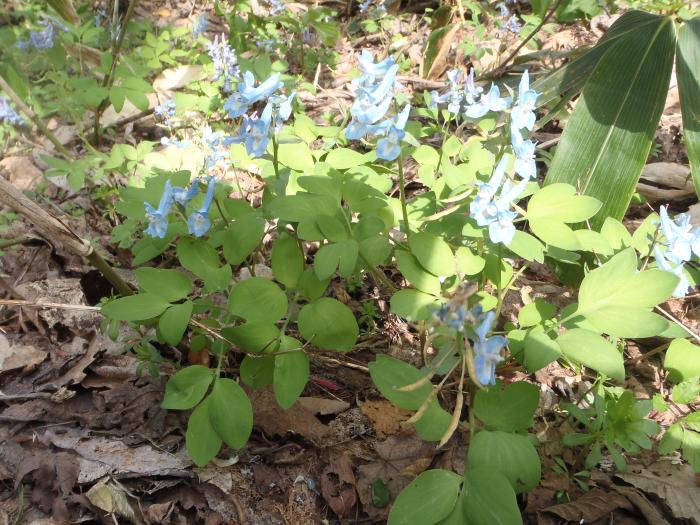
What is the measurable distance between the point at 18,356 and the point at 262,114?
1.51 m

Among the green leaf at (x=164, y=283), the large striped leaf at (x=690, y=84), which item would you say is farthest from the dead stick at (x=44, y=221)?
the large striped leaf at (x=690, y=84)

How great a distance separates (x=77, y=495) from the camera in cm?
162

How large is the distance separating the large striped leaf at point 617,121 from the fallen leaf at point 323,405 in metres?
1.33

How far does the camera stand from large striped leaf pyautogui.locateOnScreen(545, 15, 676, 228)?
219cm

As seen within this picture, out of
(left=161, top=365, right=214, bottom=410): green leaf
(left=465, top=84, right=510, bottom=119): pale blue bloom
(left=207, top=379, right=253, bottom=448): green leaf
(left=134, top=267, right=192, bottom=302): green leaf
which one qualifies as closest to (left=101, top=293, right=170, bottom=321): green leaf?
(left=134, top=267, right=192, bottom=302): green leaf

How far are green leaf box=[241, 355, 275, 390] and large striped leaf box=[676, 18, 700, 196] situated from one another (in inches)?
72.8

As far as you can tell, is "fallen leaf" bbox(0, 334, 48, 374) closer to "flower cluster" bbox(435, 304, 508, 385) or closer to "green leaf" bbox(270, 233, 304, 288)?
"green leaf" bbox(270, 233, 304, 288)

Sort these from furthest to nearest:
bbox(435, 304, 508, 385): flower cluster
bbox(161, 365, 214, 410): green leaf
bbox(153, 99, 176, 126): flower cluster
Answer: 1. bbox(153, 99, 176, 126): flower cluster
2. bbox(161, 365, 214, 410): green leaf
3. bbox(435, 304, 508, 385): flower cluster

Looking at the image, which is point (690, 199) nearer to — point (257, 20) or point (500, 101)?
point (500, 101)

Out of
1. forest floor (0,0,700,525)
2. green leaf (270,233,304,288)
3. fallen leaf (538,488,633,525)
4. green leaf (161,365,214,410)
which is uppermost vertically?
green leaf (270,233,304,288)

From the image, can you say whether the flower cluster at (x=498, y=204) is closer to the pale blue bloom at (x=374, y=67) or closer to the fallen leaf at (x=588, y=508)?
the pale blue bloom at (x=374, y=67)

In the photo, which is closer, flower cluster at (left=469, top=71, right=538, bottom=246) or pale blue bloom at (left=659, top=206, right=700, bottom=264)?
flower cluster at (left=469, top=71, right=538, bottom=246)

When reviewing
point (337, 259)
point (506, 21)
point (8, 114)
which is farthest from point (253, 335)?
point (506, 21)

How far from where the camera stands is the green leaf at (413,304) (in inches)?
57.2
